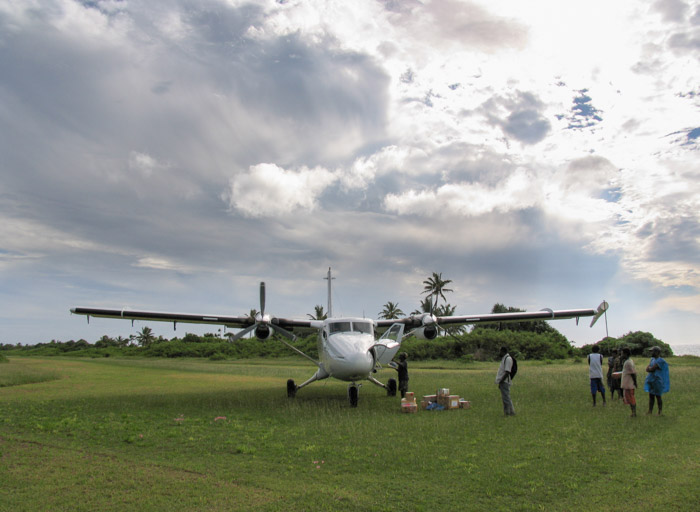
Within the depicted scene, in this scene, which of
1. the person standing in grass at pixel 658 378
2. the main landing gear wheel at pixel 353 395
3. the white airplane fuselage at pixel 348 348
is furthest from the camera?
the main landing gear wheel at pixel 353 395

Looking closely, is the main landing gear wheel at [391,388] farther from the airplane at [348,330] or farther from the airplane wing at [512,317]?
Answer: the airplane wing at [512,317]

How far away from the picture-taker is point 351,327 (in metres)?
14.1

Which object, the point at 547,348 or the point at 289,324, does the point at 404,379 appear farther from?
the point at 547,348

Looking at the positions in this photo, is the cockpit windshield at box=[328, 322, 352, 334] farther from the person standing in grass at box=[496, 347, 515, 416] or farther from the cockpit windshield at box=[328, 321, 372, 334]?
the person standing in grass at box=[496, 347, 515, 416]

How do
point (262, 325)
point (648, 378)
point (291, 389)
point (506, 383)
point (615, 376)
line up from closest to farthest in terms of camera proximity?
point (648, 378) → point (506, 383) → point (615, 376) → point (291, 389) → point (262, 325)

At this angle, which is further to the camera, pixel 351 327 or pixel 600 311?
pixel 600 311

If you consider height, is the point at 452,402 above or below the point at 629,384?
below

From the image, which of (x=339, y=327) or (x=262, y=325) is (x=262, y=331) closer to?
(x=262, y=325)

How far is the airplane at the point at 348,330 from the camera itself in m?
12.9

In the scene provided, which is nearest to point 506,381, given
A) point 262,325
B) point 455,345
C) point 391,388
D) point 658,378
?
point 658,378

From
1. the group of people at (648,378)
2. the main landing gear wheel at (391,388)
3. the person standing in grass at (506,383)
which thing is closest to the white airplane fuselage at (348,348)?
the main landing gear wheel at (391,388)

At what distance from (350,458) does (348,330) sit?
719cm

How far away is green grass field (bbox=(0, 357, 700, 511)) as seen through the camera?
519cm

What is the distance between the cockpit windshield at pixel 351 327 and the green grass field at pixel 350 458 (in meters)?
2.54
